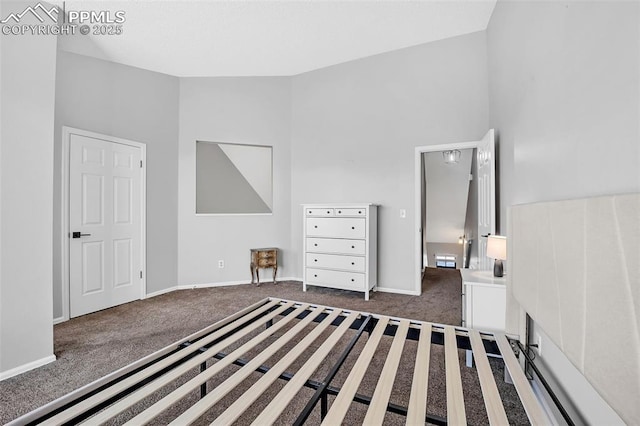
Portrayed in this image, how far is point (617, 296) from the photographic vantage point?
715 millimetres

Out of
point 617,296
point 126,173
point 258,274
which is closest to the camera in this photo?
point 617,296

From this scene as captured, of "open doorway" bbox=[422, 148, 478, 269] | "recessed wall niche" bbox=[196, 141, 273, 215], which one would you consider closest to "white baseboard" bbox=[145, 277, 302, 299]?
"recessed wall niche" bbox=[196, 141, 273, 215]

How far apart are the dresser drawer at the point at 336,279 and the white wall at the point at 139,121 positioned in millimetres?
1924

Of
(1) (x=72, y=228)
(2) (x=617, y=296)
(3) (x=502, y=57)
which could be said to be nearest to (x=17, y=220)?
(1) (x=72, y=228)

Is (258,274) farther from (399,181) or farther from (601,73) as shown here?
(601,73)

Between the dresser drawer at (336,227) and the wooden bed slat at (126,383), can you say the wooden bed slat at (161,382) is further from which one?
the dresser drawer at (336,227)

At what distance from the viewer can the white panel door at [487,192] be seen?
258 centimetres

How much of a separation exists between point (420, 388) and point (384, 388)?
14 cm

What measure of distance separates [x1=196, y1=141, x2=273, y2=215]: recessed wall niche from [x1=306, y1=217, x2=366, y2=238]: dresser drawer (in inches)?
36.7

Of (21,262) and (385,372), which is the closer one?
(385,372)

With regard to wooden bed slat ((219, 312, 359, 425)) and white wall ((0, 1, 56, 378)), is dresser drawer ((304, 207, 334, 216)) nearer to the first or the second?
wooden bed slat ((219, 312, 359, 425))

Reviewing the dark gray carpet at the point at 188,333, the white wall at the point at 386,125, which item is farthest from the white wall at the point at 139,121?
the white wall at the point at 386,125

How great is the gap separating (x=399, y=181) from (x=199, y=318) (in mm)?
2858

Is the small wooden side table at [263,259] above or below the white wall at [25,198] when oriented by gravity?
below
